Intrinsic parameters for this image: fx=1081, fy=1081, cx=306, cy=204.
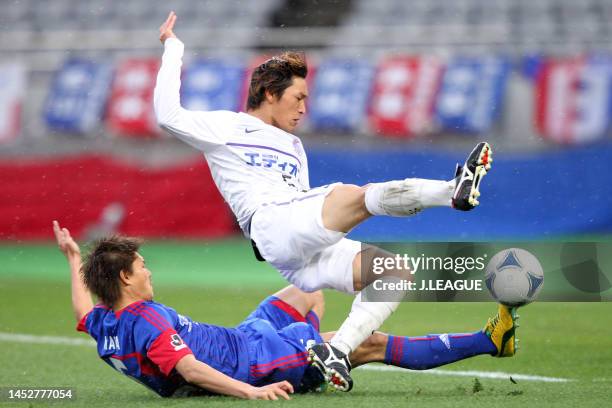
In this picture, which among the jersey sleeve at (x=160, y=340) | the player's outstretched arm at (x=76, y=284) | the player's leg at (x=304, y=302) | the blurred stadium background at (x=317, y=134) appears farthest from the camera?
the blurred stadium background at (x=317, y=134)

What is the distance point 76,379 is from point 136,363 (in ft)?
4.83

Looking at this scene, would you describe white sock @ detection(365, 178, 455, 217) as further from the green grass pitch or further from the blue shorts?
the green grass pitch

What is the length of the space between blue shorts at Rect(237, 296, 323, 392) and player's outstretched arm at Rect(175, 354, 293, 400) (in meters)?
0.24

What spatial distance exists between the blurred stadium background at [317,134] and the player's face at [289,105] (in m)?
4.74

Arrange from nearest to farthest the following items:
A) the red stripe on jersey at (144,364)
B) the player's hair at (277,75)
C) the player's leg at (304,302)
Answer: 1. the red stripe on jersey at (144,364)
2. the player's leg at (304,302)
3. the player's hair at (277,75)

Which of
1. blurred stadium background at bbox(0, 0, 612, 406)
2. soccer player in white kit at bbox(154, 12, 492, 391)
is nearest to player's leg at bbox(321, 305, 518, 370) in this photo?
soccer player in white kit at bbox(154, 12, 492, 391)

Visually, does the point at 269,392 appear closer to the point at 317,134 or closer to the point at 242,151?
the point at 242,151

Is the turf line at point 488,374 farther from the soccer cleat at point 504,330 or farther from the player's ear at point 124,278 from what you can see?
the player's ear at point 124,278

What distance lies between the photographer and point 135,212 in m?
13.3

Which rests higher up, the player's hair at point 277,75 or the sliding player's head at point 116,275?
the player's hair at point 277,75

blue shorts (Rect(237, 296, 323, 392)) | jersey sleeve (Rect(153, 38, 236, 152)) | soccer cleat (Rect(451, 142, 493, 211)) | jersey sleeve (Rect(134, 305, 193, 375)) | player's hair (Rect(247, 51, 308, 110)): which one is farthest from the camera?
player's hair (Rect(247, 51, 308, 110))

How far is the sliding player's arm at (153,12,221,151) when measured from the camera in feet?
Answer: 18.1

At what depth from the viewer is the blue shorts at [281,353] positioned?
5.12 m

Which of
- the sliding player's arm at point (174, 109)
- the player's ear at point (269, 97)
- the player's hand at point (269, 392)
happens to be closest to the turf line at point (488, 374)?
the player's hand at point (269, 392)
